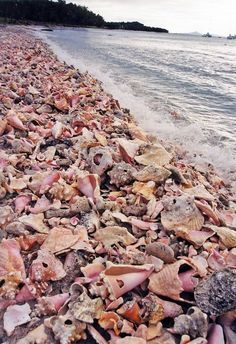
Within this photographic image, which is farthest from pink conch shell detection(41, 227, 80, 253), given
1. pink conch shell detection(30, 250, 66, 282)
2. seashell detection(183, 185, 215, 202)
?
seashell detection(183, 185, 215, 202)

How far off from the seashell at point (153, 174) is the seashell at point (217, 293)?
160 centimetres

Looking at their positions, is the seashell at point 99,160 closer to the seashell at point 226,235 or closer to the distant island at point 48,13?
the seashell at point 226,235

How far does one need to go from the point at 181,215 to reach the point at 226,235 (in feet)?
1.39

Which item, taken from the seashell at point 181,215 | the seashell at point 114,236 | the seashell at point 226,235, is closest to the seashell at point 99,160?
the seashell at point 181,215

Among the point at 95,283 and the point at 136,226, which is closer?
the point at 95,283

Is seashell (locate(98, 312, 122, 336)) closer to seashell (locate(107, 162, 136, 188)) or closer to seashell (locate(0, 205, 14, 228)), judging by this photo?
seashell (locate(0, 205, 14, 228))

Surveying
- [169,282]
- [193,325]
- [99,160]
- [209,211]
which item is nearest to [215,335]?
[193,325]

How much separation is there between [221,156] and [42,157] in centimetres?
357

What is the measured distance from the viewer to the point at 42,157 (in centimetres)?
464

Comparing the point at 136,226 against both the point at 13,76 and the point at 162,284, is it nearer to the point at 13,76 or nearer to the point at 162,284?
the point at 162,284

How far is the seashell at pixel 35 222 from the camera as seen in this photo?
10.2 ft

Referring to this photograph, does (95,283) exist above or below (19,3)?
below

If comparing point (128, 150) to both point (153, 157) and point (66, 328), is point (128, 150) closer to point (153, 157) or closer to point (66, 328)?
point (153, 157)

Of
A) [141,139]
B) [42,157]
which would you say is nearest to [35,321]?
[42,157]
